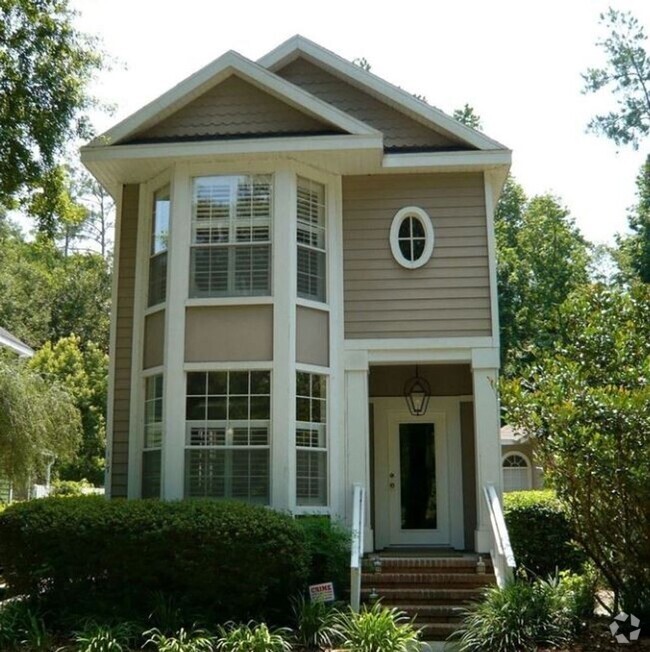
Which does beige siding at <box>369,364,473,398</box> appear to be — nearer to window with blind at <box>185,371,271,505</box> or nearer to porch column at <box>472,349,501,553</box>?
porch column at <box>472,349,501,553</box>

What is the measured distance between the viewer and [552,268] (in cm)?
2616

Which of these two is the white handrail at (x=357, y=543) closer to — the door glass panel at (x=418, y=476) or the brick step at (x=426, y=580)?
the brick step at (x=426, y=580)

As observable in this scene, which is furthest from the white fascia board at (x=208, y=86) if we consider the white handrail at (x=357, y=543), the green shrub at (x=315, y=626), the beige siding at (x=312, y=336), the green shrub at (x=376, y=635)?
the green shrub at (x=376, y=635)

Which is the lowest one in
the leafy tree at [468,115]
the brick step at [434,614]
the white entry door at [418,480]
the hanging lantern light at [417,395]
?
the brick step at [434,614]

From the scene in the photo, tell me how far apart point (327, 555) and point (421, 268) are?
4293 mm

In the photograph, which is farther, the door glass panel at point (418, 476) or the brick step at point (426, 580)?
the door glass panel at point (418, 476)

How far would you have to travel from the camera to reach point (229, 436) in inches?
420

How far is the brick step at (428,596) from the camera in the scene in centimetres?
948

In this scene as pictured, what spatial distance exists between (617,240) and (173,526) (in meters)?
25.5

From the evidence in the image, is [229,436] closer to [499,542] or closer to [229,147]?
[499,542]

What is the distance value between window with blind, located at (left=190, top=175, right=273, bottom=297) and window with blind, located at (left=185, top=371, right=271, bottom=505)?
1.23m

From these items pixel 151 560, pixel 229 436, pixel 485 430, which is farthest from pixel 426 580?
pixel 151 560

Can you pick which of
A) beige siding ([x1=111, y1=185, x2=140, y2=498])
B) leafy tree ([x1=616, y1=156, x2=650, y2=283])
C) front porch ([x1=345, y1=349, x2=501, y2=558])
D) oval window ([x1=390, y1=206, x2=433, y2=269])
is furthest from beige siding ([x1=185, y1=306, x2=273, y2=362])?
leafy tree ([x1=616, y1=156, x2=650, y2=283])

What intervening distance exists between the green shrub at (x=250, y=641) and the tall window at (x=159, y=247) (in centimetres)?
505
